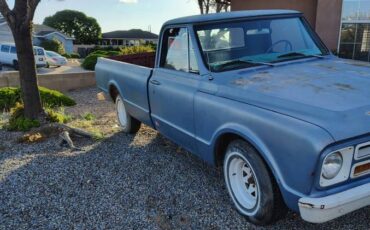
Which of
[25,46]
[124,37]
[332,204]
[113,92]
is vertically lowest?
[332,204]

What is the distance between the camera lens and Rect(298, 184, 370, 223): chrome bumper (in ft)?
8.26

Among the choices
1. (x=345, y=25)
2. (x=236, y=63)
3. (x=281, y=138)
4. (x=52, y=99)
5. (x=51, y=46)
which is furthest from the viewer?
(x=51, y=46)

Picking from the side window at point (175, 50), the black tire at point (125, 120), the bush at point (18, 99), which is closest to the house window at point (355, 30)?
the bush at point (18, 99)

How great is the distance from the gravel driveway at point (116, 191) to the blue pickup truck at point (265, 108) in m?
0.41

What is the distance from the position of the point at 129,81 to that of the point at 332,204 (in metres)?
3.64

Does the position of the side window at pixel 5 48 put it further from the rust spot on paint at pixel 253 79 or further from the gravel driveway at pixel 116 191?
the rust spot on paint at pixel 253 79

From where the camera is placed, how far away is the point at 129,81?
217 inches

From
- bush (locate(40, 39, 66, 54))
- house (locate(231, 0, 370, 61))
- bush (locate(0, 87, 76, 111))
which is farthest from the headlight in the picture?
bush (locate(40, 39, 66, 54))

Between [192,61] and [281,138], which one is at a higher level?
[192,61]

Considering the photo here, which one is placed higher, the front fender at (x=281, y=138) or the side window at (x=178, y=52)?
the side window at (x=178, y=52)

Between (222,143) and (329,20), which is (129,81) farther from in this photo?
(329,20)

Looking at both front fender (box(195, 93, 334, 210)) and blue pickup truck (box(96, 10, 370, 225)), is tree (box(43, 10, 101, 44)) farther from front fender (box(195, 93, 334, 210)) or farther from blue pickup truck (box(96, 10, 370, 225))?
front fender (box(195, 93, 334, 210))

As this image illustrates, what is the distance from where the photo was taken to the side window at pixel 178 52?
4.17 m

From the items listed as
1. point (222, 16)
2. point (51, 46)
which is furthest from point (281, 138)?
point (51, 46)
